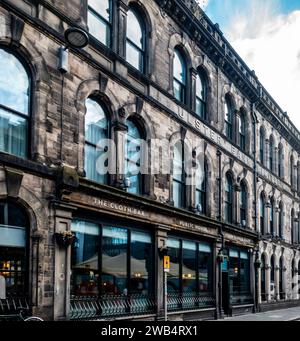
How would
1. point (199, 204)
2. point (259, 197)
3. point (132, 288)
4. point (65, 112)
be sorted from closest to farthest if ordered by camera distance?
point (65, 112)
point (132, 288)
point (199, 204)
point (259, 197)

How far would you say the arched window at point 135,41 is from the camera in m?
19.3

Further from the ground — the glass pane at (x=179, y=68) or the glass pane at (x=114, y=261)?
the glass pane at (x=179, y=68)

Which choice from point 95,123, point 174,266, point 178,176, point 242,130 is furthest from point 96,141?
point 242,130

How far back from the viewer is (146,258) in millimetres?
19312

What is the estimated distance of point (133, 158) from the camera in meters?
18.9

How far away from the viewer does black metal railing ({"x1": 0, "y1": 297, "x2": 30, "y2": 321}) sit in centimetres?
1215

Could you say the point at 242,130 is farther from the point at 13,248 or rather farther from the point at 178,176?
the point at 13,248

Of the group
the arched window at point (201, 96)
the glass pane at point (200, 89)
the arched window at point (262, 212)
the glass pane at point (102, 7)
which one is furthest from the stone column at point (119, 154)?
the arched window at point (262, 212)

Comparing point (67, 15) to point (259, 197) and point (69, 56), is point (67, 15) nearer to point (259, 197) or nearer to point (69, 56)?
point (69, 56)

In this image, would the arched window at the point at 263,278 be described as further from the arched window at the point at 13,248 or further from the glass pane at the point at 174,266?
the arched window at the point at 13,248

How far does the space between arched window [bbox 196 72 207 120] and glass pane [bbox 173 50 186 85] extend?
5.44 feet

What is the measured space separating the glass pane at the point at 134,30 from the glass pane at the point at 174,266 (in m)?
7.92
